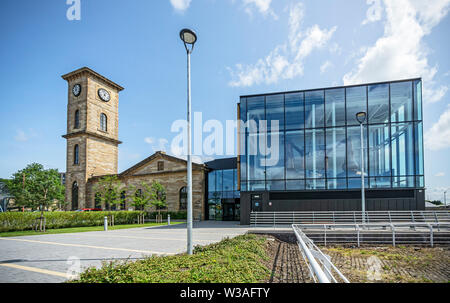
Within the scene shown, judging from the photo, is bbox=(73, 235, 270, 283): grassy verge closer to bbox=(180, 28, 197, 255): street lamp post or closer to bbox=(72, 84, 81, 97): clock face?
bbox=(180, 28, 197, 255): street lamp post

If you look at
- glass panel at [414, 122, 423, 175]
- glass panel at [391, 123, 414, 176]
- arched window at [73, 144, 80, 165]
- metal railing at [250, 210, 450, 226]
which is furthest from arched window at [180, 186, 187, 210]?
glass panel at [414, 122, 423, 175]

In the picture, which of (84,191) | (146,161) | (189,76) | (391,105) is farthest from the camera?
(84,191)

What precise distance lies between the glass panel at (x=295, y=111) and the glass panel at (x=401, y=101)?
7.82 metres

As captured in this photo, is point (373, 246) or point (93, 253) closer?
point (93, 253)

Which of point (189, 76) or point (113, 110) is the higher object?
point (113, 110)

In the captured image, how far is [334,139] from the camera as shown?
75.6ft

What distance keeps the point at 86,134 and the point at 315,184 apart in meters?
36.8

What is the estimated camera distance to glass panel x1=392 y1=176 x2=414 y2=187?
20.9m

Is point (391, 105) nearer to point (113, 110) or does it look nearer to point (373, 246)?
point (373, 246)

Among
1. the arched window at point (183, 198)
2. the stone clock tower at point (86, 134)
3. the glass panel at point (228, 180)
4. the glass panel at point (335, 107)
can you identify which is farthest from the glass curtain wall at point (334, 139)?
the stone clock tower at point (86, 134)

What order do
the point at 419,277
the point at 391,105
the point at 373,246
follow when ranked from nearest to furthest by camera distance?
the point at 419,277, the point at 373,246, the point at 391,105
